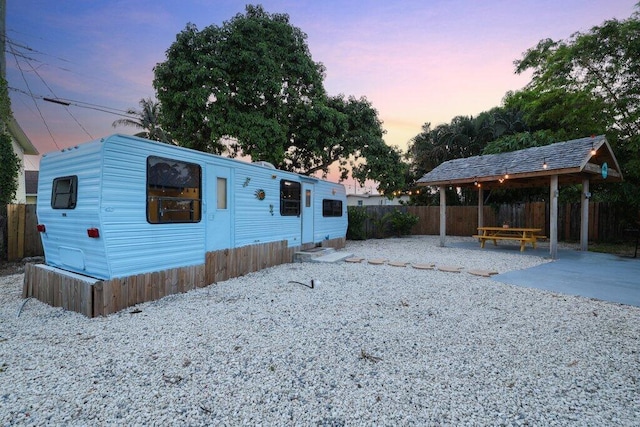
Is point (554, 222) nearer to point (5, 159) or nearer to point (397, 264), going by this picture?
point (397, 264)

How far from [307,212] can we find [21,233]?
7.73m

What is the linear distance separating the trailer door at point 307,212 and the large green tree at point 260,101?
9.99ft

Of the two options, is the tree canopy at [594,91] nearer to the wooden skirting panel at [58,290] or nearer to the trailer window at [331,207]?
the trailer window at [331,207]

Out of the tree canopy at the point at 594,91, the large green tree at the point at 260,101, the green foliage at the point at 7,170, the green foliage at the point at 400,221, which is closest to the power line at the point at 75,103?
the green foliage at the point at 7,170

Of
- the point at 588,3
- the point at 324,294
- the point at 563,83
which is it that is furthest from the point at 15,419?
the point at 563,83

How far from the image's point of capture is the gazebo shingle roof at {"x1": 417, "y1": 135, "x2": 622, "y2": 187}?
878cm

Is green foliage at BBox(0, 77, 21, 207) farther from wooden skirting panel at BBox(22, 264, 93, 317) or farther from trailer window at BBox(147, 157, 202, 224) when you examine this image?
trailer window at BBox(147, 157, 202, 224)

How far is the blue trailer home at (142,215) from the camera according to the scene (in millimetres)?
4133

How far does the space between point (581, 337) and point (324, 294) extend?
3.45m

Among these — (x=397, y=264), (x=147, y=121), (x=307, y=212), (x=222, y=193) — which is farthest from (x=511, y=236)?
(x=147, y=121)

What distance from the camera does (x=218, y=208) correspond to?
597 centimetres

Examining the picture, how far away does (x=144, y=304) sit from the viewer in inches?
179

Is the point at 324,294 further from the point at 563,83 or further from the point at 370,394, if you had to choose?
the point at 563,83

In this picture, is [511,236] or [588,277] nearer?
[588,277]
